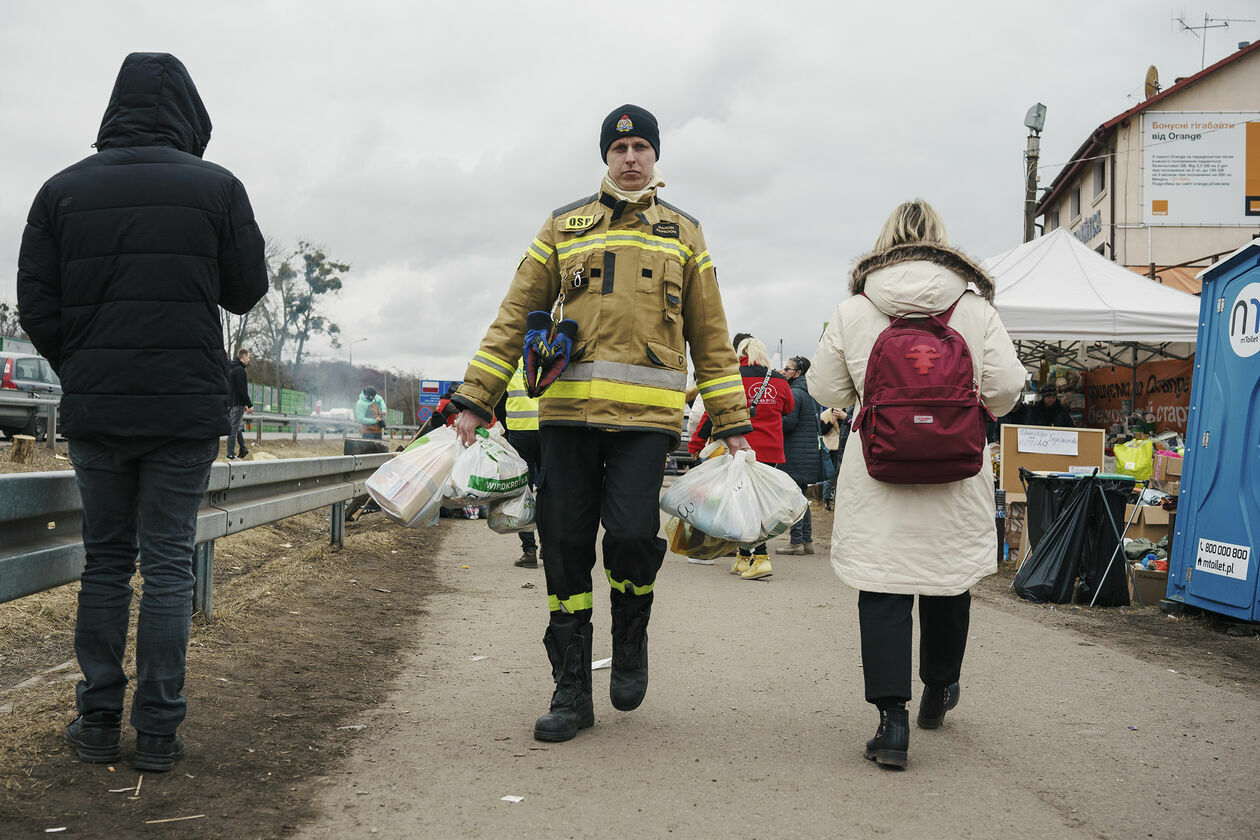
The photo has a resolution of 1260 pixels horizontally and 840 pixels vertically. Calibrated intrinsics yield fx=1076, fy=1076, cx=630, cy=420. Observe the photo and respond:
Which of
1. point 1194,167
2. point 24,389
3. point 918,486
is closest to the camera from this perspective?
point 918,486

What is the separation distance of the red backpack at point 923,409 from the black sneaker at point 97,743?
2601 mm

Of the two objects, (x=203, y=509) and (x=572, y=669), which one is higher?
(x=203, y=509)

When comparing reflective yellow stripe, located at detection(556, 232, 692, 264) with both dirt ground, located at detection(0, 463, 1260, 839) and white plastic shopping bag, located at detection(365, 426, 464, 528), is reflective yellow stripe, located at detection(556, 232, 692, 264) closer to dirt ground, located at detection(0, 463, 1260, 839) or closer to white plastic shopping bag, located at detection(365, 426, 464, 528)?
white plastic shopping bag, located at detection(365, 426, 464, 528)

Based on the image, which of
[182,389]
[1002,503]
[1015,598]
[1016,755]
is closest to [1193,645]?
[1015,598]

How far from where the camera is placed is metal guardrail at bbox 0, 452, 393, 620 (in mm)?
3299

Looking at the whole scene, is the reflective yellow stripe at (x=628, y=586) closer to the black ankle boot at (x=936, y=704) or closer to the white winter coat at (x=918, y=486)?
the white winter coat at (x=918, y=486)

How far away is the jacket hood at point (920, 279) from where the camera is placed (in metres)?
3.79

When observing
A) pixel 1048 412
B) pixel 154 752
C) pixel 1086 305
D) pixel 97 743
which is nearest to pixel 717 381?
pixel 154 752

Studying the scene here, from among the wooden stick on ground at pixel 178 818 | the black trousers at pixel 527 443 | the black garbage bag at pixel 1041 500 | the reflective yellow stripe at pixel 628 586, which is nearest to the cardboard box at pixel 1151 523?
the black garbage bag at pixel 1041 500

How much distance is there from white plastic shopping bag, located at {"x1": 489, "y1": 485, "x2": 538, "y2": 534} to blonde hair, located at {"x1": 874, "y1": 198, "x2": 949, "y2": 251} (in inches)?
68.6

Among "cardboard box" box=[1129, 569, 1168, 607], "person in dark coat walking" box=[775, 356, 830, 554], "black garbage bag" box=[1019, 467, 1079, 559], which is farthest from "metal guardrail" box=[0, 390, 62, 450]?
"cardboard box" box=[1129, 569, 1168, 607]

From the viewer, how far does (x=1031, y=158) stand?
2098cm

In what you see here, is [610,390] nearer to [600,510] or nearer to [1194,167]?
[600,510]

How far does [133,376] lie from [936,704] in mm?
3045
